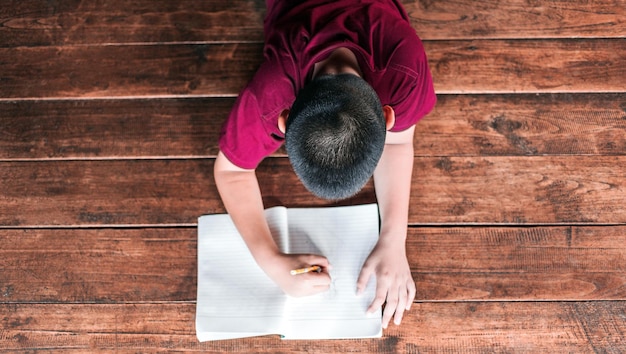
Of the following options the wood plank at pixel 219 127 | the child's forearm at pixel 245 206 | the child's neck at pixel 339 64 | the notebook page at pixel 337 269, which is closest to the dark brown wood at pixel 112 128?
the wood plank at pixel 219 127

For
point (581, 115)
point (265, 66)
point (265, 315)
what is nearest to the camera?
point (265, 66)

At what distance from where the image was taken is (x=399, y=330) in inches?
33.8

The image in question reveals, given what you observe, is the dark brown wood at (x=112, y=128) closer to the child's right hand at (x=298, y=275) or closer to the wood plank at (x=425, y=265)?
the wood plank at (x=425, y=265)

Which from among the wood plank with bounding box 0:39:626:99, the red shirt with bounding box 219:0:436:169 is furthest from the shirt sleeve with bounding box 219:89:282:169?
the wood plank with bounding box 0:39:626:99

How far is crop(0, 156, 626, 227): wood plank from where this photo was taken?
0.91 metres

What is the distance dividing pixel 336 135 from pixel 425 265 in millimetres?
434

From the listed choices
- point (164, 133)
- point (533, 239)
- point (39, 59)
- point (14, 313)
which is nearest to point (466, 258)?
point (533, 239)

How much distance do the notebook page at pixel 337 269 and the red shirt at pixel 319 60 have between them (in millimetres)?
179

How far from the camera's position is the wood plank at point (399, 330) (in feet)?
2.79

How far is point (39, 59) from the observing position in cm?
101

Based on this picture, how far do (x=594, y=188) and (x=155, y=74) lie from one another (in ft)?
2.86

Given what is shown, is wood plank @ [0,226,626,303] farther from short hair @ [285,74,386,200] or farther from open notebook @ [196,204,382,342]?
short hair @ [285,74,386,200]

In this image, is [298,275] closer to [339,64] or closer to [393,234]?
[393,234]

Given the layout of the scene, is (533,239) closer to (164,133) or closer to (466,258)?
(466,258)
